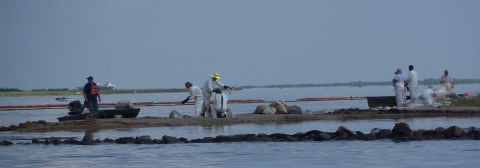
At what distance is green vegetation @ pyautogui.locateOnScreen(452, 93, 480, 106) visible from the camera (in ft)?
126

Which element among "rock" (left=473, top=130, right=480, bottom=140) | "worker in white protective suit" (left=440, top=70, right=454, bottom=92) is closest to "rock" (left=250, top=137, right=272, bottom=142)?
"rock" (left=473, top=130, right=480, bottom=140)

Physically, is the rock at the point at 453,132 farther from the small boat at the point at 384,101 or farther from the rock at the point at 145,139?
the small boat at the point at 384,101

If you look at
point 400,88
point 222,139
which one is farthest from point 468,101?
point 222,139

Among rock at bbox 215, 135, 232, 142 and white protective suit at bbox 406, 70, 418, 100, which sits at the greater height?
white protective suit at bbox 406, 70, 418, 100

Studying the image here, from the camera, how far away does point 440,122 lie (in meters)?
29.5

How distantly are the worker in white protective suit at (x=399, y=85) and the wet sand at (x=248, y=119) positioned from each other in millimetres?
2174

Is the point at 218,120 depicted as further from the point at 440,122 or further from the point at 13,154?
the point at 13,154

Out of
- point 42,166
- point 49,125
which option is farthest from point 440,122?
point 42,166

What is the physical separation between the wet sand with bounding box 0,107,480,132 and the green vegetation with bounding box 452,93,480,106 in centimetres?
261

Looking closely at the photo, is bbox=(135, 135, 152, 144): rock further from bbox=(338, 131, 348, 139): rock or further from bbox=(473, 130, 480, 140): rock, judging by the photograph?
bbox=(473, 130, 480, 140): rock

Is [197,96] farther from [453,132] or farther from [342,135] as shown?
[453,132]

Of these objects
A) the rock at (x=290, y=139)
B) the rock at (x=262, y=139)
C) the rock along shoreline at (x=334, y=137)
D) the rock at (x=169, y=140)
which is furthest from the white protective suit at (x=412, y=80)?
the rock at (x=169, y=140)

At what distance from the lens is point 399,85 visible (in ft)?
123

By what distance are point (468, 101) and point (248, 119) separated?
37.2ft
